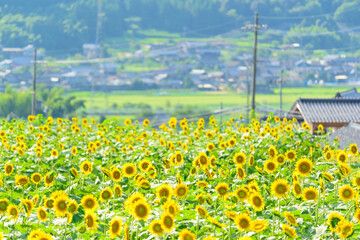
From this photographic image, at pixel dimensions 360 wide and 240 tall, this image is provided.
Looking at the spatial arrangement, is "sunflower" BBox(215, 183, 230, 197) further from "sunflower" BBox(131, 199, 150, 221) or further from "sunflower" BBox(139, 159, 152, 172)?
"sunflower" BBox(139, 159, 152, 172)

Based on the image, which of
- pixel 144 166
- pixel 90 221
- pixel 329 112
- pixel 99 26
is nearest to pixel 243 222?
pixel 90 221

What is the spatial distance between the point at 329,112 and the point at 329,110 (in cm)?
13

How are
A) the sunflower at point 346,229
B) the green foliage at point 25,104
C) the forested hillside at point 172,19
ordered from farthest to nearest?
1. the forested hillside at point 172,19
2. the green foliage at point 25,104
3. the sunflower at point 346,229

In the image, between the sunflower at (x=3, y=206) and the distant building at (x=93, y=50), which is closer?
the sunflower at (x=3, y=206)

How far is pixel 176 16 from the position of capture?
125 m

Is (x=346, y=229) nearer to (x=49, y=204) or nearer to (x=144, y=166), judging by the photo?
(x=49, y=204)

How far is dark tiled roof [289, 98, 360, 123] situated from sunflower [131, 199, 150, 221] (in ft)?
62.7

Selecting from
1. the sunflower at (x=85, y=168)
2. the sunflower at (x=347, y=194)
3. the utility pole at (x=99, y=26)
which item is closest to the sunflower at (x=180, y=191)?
the sunflower at (x=347, y=194)

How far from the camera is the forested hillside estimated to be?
4486 inches

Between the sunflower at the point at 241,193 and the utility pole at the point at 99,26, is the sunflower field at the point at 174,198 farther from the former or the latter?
the utility pole at the point at 99,26

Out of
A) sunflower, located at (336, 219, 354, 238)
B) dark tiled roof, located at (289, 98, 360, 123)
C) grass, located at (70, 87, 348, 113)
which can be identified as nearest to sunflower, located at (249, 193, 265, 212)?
sunflower, located at (336, 219, 354, 238)

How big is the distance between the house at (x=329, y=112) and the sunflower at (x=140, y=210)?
1880 centimetres

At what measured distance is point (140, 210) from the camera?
4.33 m

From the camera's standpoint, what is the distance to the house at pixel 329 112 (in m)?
22.8
